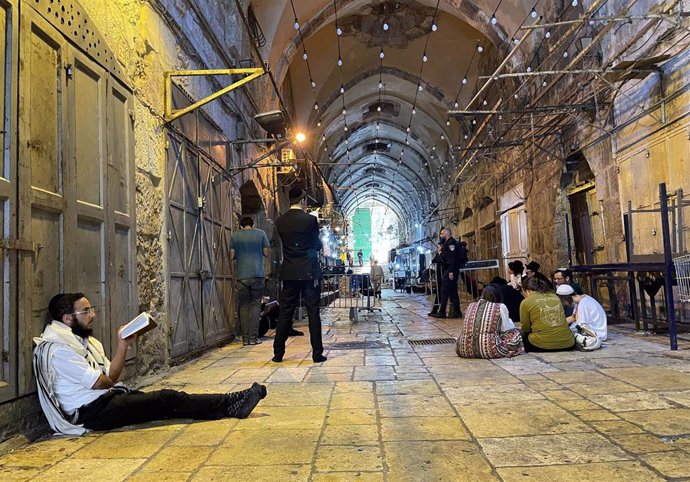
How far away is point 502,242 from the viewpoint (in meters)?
15.8

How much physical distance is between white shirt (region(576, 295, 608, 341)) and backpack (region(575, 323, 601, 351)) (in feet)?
0.31

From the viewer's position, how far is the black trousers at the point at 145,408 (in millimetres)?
3032

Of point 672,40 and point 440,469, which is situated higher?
point 672,40

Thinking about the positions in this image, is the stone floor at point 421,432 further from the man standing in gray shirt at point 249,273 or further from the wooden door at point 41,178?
the man standing in gray shirt at point 249,273

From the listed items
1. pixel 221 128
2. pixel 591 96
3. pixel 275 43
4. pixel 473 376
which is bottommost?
pixel 473 376

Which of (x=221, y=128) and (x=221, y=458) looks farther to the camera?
(x=221, y=128)

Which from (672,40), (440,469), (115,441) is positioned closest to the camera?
(440,469)

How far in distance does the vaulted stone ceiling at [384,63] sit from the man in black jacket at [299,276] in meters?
7.37

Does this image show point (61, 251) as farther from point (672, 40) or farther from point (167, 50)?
point (672, 40)

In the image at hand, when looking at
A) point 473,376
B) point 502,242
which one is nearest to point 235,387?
point 473,376

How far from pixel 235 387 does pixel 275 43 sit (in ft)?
31.0

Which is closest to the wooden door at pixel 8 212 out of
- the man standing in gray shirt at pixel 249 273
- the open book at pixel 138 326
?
the open book at pixel 138 326

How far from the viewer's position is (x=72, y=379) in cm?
297

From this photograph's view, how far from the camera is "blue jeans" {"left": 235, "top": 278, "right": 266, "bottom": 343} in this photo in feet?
23.1
